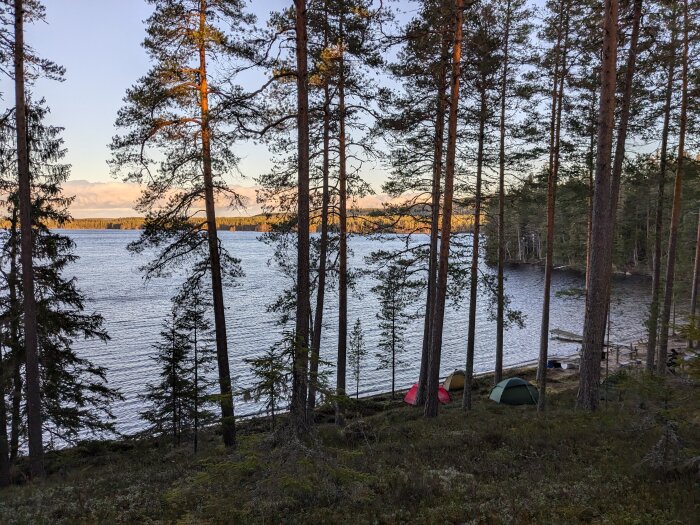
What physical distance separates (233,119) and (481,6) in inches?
345

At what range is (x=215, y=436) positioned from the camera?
19.9 metres

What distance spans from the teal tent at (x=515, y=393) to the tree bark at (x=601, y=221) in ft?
34.9

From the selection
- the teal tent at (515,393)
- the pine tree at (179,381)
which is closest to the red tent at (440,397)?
the teal tent at (515,393)

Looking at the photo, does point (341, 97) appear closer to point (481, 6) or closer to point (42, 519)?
point (481, 6)

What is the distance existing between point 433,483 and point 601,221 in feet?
21.3

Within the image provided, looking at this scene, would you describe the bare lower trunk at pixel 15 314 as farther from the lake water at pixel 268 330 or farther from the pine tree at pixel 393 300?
the pine tree at pixel 393 300

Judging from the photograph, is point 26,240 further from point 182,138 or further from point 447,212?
point 447,212

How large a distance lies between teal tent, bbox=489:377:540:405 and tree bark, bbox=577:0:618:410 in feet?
34.9

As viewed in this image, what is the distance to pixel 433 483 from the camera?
6449 mm

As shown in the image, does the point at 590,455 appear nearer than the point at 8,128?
Yes

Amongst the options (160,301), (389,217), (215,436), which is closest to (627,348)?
(389,217)

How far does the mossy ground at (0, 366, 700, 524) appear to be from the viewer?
5.19 meters

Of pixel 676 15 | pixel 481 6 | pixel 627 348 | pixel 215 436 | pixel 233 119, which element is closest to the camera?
pixel 233 119

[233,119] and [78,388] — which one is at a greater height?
[233,119]
